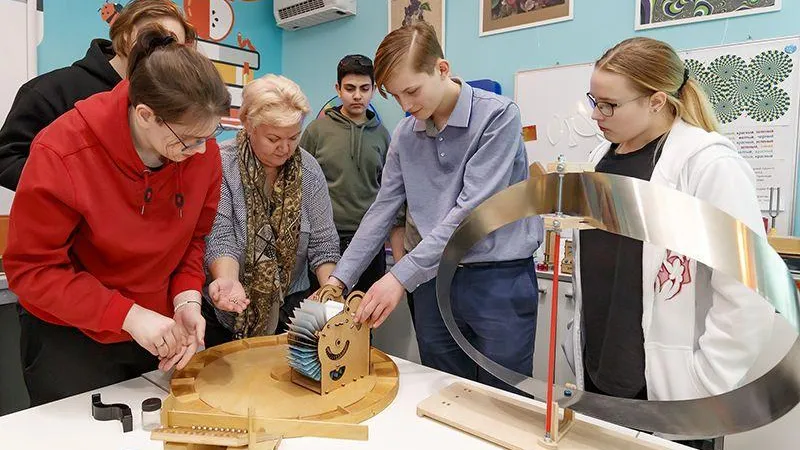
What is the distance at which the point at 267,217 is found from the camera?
1.51 meters

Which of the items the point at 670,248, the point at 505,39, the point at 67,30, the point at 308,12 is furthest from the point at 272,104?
the point at 308,12

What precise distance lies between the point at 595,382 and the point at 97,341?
41.0 inches

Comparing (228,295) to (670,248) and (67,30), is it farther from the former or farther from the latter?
(67,30)

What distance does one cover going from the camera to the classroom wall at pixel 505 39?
2.13 m

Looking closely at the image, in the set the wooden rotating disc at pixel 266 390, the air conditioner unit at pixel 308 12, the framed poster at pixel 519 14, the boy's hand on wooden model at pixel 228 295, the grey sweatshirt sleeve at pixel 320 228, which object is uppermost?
the air conditioner unit at pixel 308 12

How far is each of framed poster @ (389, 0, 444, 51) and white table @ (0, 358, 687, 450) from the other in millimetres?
2300

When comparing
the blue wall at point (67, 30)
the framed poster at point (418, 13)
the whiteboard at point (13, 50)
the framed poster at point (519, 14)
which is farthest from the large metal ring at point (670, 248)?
the blue wall at point (67, 30)

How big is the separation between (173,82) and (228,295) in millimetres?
522

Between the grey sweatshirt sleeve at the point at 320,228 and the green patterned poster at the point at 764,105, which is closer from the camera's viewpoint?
the grey sweatshirt sleeve at the point at 320,228

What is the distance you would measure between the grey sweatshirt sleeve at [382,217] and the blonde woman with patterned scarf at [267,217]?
151 millimetres

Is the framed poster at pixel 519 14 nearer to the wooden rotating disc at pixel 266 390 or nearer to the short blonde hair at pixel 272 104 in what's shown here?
the short blonde hair at pixel 272 104

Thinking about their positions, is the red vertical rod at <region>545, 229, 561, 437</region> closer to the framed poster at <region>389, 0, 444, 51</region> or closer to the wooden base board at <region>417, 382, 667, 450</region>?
the wooden base board at <region>417, 382, 667, 450</region>

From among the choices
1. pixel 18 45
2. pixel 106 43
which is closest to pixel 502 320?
pixel 106 43

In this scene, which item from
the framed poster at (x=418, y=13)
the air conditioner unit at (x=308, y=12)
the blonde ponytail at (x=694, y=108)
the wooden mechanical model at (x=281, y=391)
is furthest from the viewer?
the air conditioner unit at (x=308, y=12)
